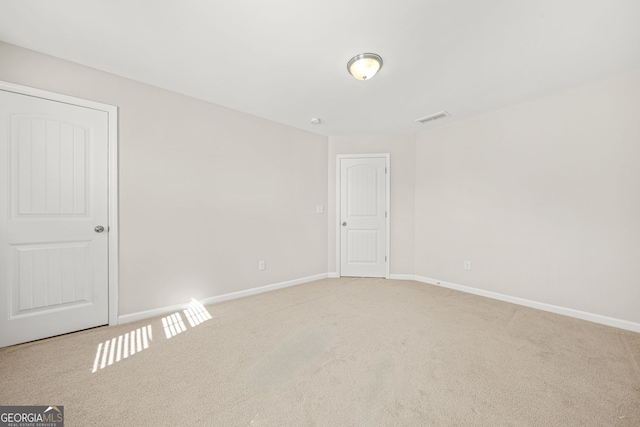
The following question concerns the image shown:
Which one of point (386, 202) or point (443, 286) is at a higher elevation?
point (386, 202)

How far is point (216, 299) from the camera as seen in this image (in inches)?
120

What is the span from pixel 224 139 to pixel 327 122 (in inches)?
58.1

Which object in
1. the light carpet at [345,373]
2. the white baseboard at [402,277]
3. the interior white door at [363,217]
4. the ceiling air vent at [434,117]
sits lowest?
the light carpet at [345,373]

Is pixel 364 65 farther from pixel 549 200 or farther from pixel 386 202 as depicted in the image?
pixel 549 200

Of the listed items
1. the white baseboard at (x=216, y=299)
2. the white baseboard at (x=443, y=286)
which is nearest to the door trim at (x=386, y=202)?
the white baseboard at (x=443, y=286)

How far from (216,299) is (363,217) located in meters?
2.57

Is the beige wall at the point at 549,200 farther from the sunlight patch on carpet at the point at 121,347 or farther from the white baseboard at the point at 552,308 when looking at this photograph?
the sunlight patch on carpet at the point at 121,347

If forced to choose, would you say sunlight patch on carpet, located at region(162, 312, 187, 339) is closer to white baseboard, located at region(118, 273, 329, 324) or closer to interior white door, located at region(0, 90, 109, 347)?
white baseboard, located at region(118, 273, 329, 324)

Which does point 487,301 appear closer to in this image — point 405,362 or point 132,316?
point 405,362

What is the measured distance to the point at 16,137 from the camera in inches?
80.7

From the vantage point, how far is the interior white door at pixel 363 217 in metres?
4.23

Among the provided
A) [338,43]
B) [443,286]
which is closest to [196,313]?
[338,43]

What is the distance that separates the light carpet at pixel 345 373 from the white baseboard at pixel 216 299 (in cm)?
9

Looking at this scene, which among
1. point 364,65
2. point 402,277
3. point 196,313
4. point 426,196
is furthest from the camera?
point 402,277
